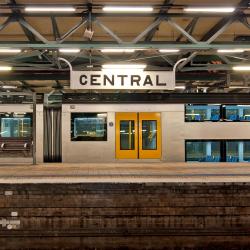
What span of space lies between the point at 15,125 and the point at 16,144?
171 centimetres

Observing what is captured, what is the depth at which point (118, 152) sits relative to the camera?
14844mm

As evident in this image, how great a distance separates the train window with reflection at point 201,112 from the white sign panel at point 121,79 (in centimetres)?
601

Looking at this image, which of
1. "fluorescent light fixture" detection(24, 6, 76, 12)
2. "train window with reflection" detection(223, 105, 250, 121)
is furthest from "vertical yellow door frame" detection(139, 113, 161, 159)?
"fluorescent light fixture" detection(24, 6, 76, 12)

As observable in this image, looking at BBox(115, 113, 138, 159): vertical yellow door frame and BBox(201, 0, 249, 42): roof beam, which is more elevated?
BBox(201, 0, 249, 42): roof beam

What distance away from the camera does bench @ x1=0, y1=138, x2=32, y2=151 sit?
12.9 meters

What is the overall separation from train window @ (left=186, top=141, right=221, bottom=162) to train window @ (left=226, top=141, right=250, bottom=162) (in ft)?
1.18

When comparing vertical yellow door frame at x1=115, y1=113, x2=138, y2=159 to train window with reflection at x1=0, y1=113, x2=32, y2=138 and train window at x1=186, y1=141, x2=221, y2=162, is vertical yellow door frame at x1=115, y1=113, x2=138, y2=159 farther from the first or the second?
train window with reflection at x1=0, y1=113, x2=32, y2=138

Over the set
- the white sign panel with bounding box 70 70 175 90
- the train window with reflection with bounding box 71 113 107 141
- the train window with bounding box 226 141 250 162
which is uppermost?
the white sign panel with bounding box 70 70 175 90

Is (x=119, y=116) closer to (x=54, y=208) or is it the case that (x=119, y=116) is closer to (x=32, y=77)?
(x=32, y=77)

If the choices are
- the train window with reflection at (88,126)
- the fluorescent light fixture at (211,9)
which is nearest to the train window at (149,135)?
the train window with reflection at (88,126)

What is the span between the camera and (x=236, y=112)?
49.2 ft

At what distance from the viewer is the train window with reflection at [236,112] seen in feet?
49.0

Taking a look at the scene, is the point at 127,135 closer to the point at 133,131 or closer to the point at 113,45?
the point at 133,131

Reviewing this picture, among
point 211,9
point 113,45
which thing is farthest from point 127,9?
point 211,9
